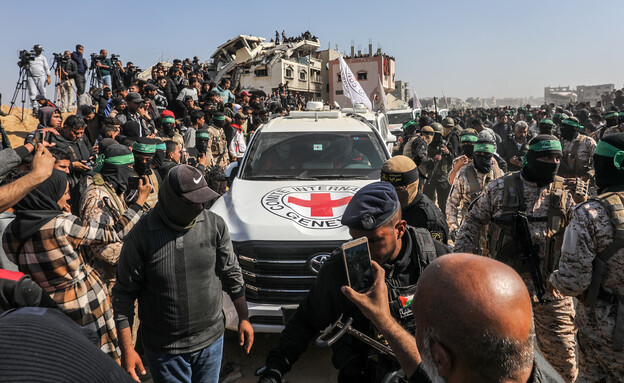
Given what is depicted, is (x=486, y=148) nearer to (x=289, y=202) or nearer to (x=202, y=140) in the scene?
(x=289, y=202)

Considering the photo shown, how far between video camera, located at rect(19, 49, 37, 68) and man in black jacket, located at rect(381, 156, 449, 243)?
40.3 feet

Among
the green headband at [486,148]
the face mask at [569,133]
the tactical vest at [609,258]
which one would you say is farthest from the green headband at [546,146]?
the face mask at [569,133]

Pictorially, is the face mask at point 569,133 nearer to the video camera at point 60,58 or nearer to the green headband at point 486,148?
the green headband at point 486,148

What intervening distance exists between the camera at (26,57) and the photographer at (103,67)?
67.1 inches

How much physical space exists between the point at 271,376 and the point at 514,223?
226 cm

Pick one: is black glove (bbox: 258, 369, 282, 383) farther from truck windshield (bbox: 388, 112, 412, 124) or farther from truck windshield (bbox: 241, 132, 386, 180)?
truck windshield (bbox: 388, 112, 412, 124)

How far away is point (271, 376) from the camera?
1665mm

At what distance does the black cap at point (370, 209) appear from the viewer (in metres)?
1.86

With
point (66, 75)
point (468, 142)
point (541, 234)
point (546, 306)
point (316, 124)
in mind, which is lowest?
point (546, 306)

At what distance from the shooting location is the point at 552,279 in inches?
102

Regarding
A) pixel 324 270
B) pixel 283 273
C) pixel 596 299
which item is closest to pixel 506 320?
pixel 324 270

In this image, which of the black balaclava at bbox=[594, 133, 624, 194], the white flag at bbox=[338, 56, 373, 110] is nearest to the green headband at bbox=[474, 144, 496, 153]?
the black balaclava at bbox=[594, 133, 624, 194]

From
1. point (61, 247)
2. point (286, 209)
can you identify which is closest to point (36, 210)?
point (61, 247)

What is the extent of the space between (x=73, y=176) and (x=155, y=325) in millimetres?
4027
